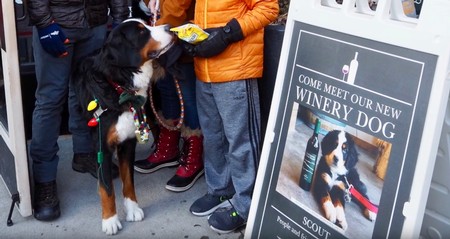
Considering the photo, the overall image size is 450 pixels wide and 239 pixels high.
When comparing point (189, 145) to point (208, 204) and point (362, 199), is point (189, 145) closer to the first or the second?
point (208, 204)

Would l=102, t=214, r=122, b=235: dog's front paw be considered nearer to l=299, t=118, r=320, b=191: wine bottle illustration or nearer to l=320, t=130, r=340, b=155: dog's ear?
l=299, t=118, r=320, b=191: wine bottle illustration

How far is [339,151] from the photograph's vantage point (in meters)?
2.12

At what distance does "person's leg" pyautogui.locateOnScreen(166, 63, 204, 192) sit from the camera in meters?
3.50

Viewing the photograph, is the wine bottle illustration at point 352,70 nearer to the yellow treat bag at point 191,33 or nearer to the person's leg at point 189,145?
the yellow treat bag at point 191,33

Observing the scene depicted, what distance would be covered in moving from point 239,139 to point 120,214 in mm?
1022

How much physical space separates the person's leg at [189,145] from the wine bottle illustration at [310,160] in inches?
55.1

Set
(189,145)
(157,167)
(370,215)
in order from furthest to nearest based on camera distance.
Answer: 1. (157,167)
2. (189,145)
3. (370,215)

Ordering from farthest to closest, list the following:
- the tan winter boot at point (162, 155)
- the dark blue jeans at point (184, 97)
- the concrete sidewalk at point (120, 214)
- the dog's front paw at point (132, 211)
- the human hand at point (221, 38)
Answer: the tan winter boot at point (162, 155)
the dark blue jeans at point (184, 97)
the dog's front paw at point (132, 211)
the concrete sidewalk at point (120, 214)
the human hand at point (221, 38)

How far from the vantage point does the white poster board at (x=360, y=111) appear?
1.79 meters

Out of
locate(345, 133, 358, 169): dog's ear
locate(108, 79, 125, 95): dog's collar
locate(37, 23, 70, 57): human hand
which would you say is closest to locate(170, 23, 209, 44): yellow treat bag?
locate(108, 79, 125, 95): dog's collar

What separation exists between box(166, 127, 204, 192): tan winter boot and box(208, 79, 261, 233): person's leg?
594mm

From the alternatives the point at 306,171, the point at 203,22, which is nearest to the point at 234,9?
the point at 203,22

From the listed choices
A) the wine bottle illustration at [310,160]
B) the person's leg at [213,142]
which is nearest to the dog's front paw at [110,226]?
the person's leg at [213,142]

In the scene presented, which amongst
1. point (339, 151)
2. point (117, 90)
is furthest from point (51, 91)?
point (339, 151)
